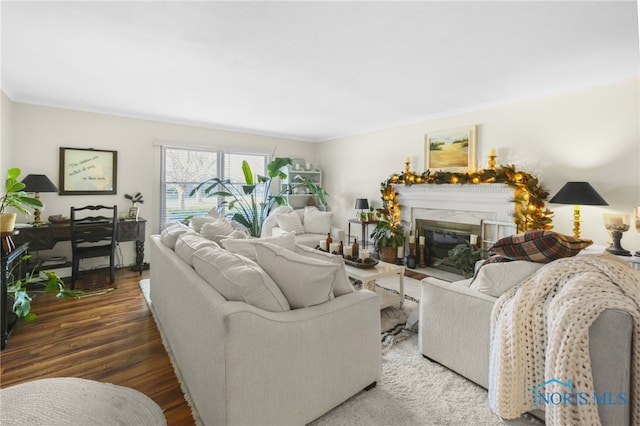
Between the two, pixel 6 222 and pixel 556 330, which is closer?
pixel 556 330

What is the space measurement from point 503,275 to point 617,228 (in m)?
1.99

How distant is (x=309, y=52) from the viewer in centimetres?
243

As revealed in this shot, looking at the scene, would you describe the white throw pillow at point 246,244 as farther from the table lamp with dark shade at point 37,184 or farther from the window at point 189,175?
the window at point 189,175

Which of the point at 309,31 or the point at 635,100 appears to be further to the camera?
the point at 635,100

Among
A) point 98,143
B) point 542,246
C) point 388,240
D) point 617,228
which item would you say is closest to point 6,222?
point 98,143

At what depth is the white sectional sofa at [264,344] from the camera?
1223mm

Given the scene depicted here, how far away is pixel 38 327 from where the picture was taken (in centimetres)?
253

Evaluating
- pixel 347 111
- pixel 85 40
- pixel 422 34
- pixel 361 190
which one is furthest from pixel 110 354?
pixel 361 190

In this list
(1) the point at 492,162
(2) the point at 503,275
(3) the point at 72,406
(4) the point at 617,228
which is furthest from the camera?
(1) the point at 492,162

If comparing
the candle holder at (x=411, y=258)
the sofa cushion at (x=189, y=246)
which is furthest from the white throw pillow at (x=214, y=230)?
the candle holder at (x=411, y=258)

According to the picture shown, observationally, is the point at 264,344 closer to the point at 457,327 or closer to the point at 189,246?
the point at 189,246

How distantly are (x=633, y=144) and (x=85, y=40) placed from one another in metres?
4.86

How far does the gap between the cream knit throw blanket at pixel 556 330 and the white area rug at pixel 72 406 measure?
5.58 ft

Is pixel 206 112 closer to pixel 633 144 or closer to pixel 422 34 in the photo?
pixel 422 34
